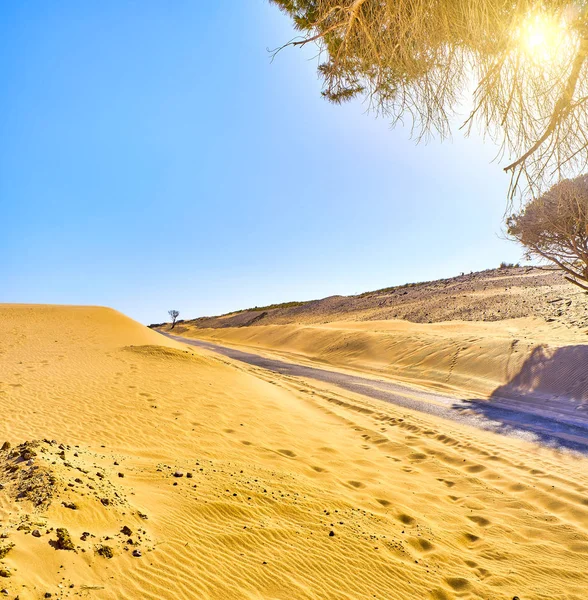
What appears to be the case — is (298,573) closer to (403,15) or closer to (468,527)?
(468,527)

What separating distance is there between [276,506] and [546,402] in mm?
10083

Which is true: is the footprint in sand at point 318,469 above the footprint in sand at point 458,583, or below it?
above

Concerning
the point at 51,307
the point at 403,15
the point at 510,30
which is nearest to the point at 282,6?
the point at 403,15

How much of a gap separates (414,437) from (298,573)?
518 centimetres

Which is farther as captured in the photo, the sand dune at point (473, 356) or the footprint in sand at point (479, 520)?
the sand dune at point (473, 356)

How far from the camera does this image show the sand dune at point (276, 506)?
10.3 feet

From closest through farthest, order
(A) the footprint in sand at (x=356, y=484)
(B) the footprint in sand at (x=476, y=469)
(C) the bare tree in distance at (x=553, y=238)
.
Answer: (A) the footprint in sand at (x=356, y=484) → (B) the footprint in sand at (x=476, y=469) → (C) the bare tree in distance at (x=553, y=238)

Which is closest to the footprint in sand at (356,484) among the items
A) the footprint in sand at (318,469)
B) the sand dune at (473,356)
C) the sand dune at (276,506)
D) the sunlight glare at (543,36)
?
the sand dune at (276,506)

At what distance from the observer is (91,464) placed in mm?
4828

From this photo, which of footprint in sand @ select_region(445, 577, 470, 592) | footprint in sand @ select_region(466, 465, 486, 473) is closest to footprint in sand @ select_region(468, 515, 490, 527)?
footprint in sand @ select_region(445, 577, 470, 592)

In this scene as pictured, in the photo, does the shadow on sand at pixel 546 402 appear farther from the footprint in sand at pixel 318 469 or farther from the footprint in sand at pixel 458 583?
the footprint in sand at pixel 458 583

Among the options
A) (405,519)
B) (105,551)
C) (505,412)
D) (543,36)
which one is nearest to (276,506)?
(405,519)

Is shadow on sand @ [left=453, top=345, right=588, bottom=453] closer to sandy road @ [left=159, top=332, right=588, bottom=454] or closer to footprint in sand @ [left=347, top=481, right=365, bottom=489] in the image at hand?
sandy road @ [left=159, top=332, right=588, bottom=454]

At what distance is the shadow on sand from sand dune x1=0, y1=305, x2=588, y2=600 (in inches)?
46.4
